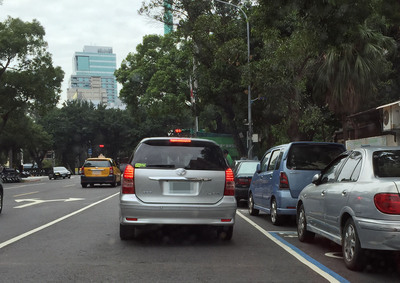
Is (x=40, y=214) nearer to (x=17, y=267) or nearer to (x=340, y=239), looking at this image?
(x=17, y=267)

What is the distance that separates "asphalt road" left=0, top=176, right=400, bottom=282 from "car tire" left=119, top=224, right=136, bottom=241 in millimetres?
109

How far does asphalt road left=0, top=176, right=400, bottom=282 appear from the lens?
5.79 m

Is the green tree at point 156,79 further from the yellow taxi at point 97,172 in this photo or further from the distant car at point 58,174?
the yellow taxi at point 97,172

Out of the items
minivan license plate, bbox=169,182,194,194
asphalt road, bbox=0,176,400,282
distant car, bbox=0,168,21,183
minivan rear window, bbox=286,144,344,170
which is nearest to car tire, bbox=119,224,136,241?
asphalt road, bbox=0,176,400,282

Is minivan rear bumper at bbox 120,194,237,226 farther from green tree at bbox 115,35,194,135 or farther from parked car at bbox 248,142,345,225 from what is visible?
green tree at bbox 115,35,194,135

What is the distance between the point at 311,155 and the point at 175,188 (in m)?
3.70

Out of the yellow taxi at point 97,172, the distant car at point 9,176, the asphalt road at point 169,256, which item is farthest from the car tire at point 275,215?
the distant car at point 9,176

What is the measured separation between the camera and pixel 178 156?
26.0 feet

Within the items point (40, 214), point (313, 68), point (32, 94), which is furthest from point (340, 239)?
point (32, 94)

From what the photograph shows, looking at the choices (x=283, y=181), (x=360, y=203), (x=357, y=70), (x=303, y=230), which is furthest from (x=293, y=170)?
(x=357, y=70)

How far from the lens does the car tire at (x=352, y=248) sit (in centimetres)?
589

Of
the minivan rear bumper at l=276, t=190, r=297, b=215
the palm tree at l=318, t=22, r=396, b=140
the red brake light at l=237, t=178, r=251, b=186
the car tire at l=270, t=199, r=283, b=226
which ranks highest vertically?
the palm tree at l=318, t=22, r=396, b=140

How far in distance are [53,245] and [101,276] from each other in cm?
241

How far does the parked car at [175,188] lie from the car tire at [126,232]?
11.2 inches
